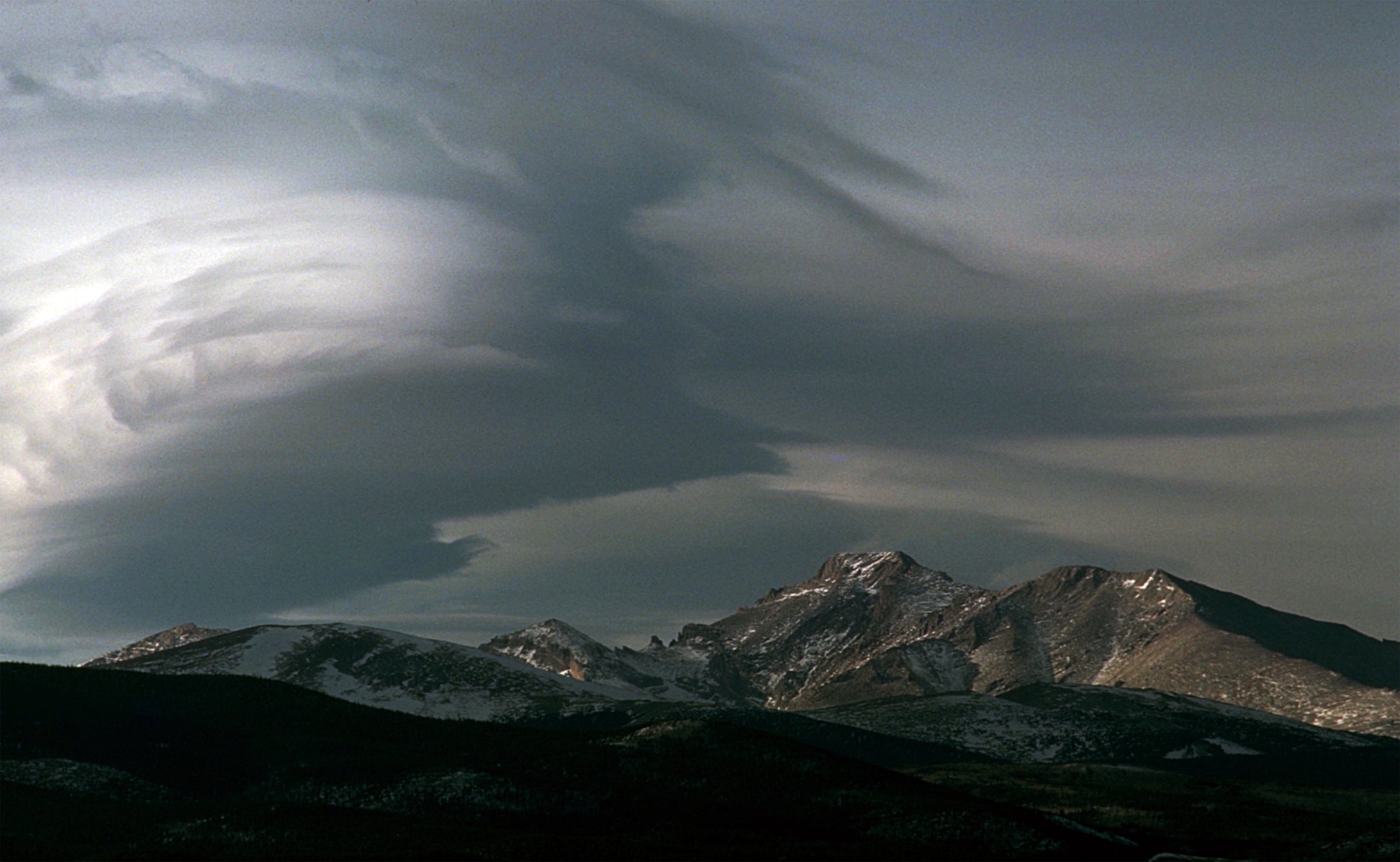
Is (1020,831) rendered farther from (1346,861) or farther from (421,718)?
(421,718)

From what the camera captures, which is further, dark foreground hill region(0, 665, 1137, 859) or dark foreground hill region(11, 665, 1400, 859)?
dark foreground hill region(11, 665, 1400, 859)

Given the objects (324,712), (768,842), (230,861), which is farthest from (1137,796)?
(230,861)

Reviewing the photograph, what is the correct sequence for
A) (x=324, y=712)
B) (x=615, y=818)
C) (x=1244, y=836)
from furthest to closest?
(x=324, y=712)
(x=1244, y=836)
(x=615, y=818)

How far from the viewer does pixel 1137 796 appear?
593 ft

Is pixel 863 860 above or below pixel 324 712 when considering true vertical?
below

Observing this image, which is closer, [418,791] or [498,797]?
[498,797]

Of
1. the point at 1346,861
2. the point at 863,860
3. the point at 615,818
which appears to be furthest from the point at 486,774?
the point at 1346,861

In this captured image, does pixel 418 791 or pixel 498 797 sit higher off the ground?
pixel 418 791

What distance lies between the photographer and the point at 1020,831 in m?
120

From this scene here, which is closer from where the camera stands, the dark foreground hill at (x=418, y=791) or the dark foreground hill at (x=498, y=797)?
the dark foreground hill at (x=418, y=791)

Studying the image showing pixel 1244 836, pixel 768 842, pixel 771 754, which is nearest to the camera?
pixel 768 842

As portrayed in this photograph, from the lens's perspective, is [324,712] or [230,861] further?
[324,712]

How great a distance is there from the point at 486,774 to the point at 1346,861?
254ft

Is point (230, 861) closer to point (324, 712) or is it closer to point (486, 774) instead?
point (486, 774)
